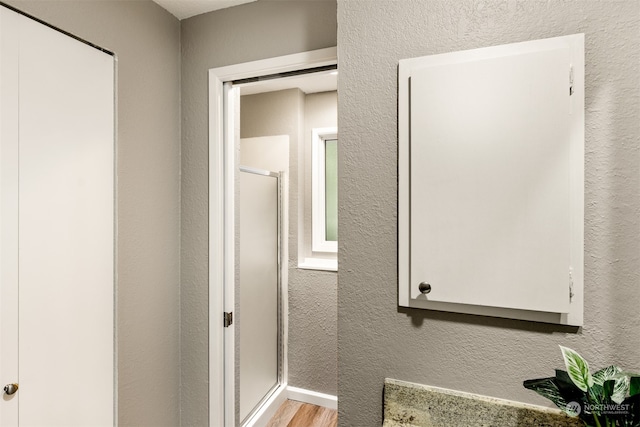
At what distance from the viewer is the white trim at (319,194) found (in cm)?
263

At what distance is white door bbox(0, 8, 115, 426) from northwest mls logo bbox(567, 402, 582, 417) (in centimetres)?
141

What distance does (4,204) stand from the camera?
3.25 feet

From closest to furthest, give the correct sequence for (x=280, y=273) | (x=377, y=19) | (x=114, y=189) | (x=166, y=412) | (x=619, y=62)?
(x=619, y=62)
(x=377, y=19)
(x=114, y=189)
(x=166, y=412)
(x=280, y=273)

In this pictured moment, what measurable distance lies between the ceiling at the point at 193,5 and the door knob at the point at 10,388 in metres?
1.52

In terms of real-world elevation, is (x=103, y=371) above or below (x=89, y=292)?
below

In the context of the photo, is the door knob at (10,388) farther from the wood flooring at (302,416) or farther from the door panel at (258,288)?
the wood flooring at (302,416)

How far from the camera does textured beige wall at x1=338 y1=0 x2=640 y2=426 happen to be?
0.77 metres

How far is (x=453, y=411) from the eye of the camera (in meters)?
0.88

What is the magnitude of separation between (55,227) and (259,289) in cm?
134

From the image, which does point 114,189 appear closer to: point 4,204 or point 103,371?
point 4,204

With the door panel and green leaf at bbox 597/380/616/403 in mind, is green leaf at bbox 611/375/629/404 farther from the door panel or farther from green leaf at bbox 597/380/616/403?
the door panel

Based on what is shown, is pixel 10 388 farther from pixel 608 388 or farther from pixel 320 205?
pixel 320 205

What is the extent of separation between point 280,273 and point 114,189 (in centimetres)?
145

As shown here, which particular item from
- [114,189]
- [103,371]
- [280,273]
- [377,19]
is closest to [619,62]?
[377,19]
